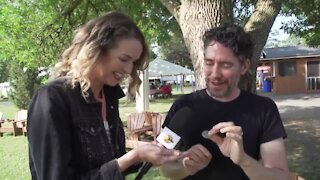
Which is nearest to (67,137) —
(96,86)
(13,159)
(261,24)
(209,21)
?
(96,86)

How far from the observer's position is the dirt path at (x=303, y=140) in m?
7.69

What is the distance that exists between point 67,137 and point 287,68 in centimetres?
2820

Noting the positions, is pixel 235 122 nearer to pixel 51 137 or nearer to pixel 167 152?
pixel 167 152

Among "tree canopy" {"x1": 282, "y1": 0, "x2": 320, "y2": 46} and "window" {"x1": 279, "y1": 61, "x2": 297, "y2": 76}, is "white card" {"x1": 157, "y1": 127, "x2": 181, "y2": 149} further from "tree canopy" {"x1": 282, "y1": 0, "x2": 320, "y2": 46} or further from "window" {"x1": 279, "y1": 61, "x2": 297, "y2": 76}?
"window" {"x1": 279, "y1": 61, "x2": 297, "y2": 76}

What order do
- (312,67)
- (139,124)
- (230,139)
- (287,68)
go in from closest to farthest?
(230,139) < (139,124) < (312,67) < (287,68)

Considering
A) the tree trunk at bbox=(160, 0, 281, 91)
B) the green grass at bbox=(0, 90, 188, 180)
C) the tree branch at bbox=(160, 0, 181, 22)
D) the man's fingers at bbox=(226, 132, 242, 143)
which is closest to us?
the man's fingers at bbox=(226, 132, 242, 143)

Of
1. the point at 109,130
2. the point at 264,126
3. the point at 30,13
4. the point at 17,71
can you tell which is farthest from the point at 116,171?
the point at 17,71

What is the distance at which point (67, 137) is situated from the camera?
5.42ft

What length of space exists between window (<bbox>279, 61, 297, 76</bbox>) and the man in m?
27.0

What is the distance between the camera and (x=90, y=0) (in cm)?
928

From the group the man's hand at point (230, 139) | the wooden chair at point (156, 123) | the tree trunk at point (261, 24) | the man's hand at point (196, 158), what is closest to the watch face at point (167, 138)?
the man's hand at point (196, 158)

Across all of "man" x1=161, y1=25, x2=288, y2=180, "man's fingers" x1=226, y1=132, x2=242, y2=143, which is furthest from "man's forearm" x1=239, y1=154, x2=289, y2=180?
"man's fingers" x1=226, y1=132, x2=242, y2=143

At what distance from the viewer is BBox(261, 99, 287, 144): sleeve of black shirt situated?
2262 mm

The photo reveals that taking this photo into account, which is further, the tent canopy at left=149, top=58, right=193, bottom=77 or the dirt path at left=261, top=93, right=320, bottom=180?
the tent canopy at left=149, top=58, right=193, bottom=77
